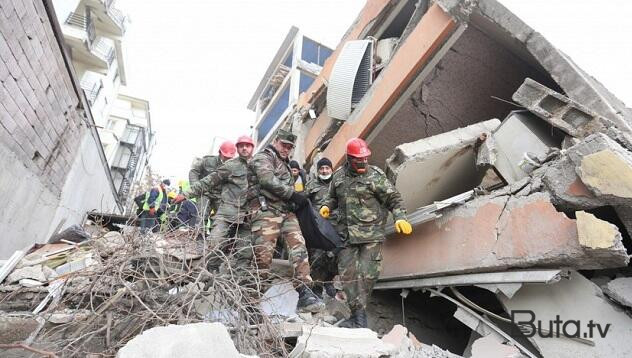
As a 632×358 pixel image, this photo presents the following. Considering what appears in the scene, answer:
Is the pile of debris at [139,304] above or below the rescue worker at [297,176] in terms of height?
below

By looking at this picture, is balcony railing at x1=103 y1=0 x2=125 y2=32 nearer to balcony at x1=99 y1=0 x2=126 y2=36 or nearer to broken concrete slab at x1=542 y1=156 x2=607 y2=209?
balcony at x1=99 y1=0 x2=126 y2=36

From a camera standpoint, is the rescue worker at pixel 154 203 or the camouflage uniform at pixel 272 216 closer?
the camouflage uniform at pixel 272 216

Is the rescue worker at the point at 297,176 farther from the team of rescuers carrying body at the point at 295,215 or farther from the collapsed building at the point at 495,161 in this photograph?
the collapsed building at the point at 495,161

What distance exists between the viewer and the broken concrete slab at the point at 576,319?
2312 mm

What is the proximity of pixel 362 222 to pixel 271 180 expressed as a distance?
3.20ft

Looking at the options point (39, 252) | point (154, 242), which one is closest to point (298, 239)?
point (154, 242)

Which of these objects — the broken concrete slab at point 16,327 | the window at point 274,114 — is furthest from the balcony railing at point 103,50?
the broken concrete slab at point 16,327

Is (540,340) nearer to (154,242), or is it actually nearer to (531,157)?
(531,157)

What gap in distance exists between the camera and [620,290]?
7.74 feet

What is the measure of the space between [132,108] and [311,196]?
38.2 m

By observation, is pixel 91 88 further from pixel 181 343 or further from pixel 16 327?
pixel 181 343

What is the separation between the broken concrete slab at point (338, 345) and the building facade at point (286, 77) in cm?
1105

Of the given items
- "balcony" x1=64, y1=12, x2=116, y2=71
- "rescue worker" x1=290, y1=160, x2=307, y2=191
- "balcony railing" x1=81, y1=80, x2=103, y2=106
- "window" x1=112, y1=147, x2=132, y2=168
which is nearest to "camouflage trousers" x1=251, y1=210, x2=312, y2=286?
"rescue worker" x1=290, y1=160, x2=307, y2=191

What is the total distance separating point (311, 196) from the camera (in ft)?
14.2
